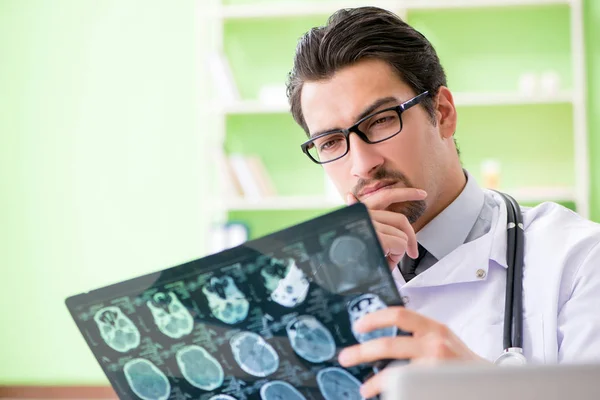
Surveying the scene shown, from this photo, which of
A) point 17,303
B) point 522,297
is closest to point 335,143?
point 522,297

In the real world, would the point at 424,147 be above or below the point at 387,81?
below

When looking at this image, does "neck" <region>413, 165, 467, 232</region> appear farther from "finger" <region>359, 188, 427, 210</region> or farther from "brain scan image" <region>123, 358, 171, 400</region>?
"brain scan image" <region>123, 358, 171, 400</region>

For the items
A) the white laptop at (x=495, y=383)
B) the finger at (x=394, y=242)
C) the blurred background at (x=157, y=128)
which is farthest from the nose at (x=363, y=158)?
the blurred background at (x=157, y=128)

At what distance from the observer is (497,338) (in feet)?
3.71

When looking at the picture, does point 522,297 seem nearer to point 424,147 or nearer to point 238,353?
point 424,147

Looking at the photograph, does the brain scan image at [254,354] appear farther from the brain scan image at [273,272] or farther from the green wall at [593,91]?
the green wall at [593,91]

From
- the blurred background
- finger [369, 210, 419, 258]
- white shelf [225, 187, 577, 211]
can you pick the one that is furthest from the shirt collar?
the blurred background

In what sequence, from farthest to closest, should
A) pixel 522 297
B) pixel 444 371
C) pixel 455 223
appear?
pixel 455 223 < pixel 522 297 < pixel 444 371

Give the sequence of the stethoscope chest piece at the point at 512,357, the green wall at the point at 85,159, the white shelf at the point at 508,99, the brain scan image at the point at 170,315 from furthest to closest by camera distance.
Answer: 1. the green wall at the point at 85,159
2. the white shelf at the point at 508,99
3. the stethoscope chest piece at the point at 512,357
4. the brain scan image at the point at 170,315

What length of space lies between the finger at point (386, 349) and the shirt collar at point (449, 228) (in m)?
0.54

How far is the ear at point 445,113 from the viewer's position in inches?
56.9

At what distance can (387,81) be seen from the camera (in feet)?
4.40

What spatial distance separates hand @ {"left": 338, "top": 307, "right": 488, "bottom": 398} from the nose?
1.75 ft

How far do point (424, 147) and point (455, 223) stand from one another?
0.49 feet
